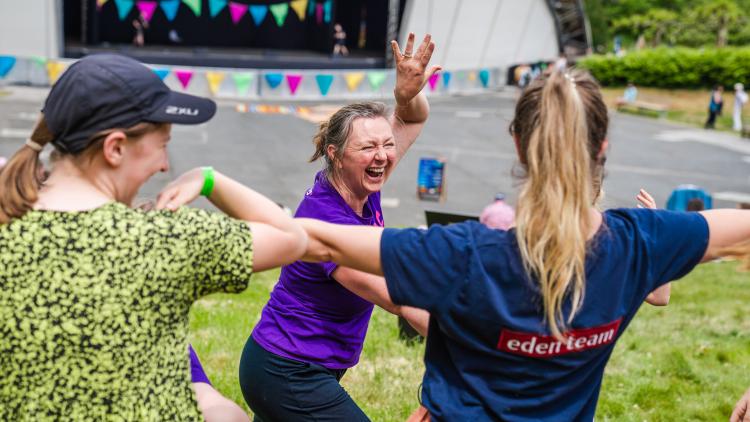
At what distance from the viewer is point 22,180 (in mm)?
2203

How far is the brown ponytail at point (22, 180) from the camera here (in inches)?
85.0

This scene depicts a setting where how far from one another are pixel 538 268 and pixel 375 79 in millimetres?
27196

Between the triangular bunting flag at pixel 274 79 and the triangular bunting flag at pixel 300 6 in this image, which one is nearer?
the triangular bunting flag at pixel 274 79

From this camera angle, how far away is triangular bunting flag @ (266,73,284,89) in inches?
1077

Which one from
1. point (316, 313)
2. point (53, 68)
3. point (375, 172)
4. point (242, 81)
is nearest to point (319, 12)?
point (242, 81)

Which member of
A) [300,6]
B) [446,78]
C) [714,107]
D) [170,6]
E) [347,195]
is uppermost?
[347,195]

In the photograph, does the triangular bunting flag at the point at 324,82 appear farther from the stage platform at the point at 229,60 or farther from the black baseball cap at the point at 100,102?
the black baseball cap at the point at 100,102

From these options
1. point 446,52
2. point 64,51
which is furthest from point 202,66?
point 446,52

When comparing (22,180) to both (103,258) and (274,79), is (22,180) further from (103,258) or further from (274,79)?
(274,79)

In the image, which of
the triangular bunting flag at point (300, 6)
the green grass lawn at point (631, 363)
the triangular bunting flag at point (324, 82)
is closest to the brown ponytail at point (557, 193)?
the green grass lawn at point (631, 363)

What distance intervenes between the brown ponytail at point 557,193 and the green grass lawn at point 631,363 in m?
3.42

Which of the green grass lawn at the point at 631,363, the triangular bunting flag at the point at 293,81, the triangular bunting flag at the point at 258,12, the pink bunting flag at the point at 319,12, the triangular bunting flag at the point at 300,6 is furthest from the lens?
the pink bunting flag at the point at 319,12

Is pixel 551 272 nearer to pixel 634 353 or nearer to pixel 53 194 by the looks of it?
pixel 53 194

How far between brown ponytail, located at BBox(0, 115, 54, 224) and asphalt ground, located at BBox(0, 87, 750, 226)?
10353mm
